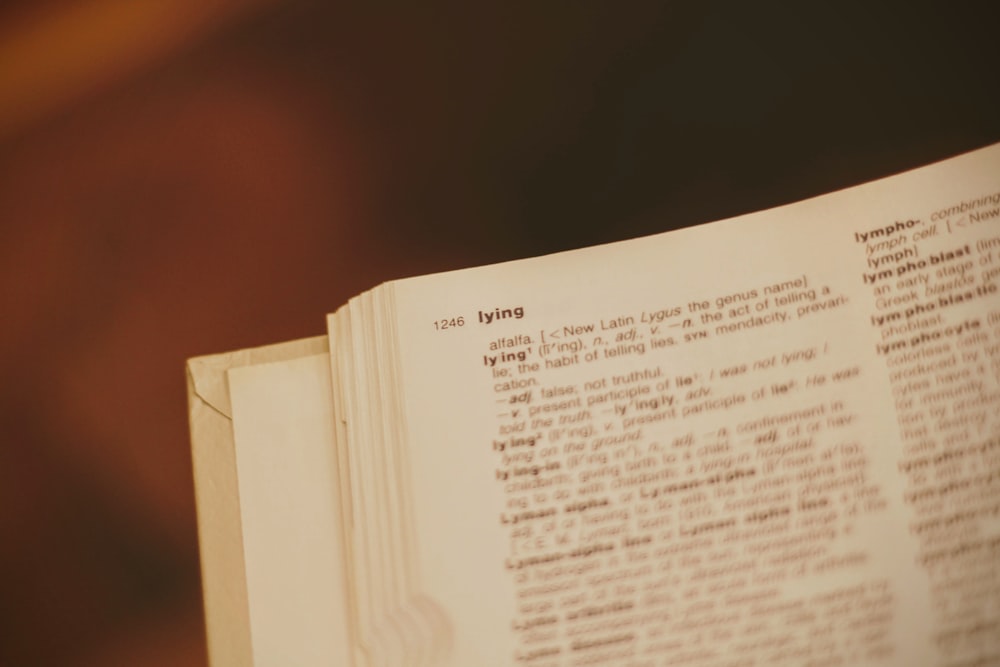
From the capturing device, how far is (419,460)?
40 cm

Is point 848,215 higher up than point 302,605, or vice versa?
point 848,215

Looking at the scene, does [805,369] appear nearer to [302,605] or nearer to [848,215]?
[848,215]

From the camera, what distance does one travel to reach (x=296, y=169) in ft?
1.50

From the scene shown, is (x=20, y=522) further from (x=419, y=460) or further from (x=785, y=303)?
(x=785, y=303)

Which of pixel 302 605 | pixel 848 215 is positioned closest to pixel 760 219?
pixel 848 215

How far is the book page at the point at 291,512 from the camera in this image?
388 mm

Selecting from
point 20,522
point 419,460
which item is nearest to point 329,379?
point 419,460

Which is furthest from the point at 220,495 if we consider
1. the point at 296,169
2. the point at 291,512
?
the point at 296,169

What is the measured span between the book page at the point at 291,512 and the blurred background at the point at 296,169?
0.09ft

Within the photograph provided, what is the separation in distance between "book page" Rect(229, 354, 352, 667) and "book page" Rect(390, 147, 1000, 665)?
0.04 metres

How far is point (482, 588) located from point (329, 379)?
12 cm

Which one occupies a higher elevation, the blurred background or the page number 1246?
the blurred background

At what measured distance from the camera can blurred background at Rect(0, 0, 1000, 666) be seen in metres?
0.41

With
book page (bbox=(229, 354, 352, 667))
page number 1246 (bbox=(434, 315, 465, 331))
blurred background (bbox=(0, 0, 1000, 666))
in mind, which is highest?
blurred background (bbox=(0, 0, 1000, 666))
